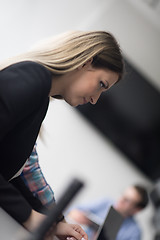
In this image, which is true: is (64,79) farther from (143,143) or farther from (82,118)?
(143,143)

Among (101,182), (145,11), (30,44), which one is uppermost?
(145,11)

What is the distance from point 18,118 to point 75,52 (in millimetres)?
117

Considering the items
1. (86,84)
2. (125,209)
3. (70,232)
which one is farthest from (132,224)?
(86,84)

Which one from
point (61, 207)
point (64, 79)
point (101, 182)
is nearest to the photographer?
point (61, 207)

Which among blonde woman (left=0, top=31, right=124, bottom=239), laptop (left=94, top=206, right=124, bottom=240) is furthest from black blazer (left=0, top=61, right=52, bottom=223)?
laptop (left=94, top=206, right=124, bottom=240)

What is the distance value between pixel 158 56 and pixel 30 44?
0.74 ft

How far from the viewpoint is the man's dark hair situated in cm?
55

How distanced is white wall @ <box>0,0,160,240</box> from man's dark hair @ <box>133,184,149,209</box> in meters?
0.01

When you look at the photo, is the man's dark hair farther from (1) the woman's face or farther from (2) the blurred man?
(1) the woman's face

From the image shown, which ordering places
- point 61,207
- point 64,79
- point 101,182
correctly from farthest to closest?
point 101,182
point 64,79
point 61,207

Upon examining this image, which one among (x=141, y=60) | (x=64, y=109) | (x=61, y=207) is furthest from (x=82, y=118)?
(x=61, y=207)

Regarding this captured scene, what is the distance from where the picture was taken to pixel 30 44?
493 millimetres

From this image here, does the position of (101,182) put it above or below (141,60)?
below

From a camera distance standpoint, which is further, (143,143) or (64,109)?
(143,143)
